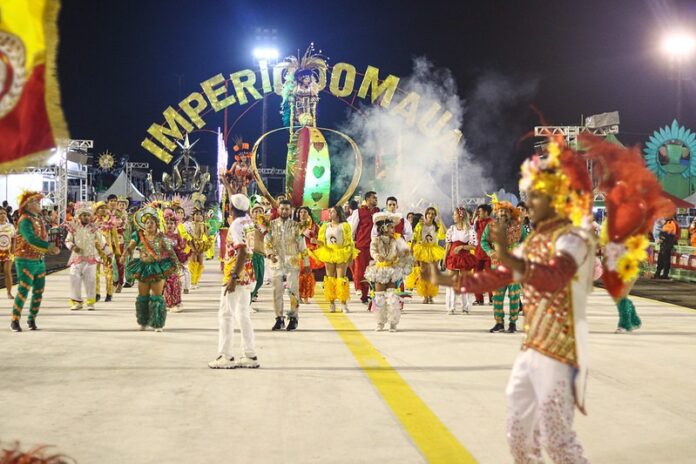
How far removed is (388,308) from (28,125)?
941 centimetres

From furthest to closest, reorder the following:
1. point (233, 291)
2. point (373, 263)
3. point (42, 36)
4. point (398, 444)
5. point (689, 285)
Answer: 1. point (689, 285)
2. point (373, 263)
3. point (233, 291)
4. point (398, 444)
5. point (42, 36)

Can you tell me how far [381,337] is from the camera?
480 inches

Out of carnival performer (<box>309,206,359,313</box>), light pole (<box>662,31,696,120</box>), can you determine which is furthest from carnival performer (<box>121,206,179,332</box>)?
light pole (<box>662,31,696,120</box>)

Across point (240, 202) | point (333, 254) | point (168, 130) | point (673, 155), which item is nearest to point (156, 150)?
point (168, 130)

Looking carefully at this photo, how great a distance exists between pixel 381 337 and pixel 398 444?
5.69 meters

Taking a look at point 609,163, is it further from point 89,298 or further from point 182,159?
point 182,159

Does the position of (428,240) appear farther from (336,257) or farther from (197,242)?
(197,242)

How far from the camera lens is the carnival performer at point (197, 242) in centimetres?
2005

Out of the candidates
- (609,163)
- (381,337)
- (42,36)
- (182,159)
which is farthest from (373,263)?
(182,159)

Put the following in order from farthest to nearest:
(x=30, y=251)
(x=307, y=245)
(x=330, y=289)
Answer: (x=307, y=245) → (x=330, y=289) → (x=30, y=251)

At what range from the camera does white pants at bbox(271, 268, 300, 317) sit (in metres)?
13.0

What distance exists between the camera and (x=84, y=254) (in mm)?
15484

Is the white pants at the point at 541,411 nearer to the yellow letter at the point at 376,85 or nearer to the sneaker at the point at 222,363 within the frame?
the sneaker at the point at 222,363

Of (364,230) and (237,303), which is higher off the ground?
(364,230)
